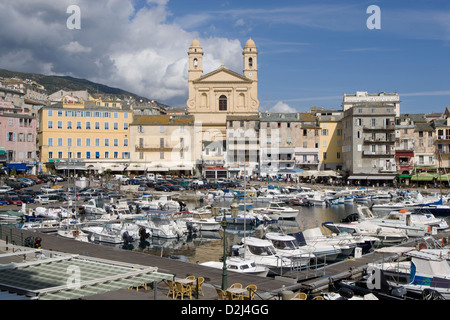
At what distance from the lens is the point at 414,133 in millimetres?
77812

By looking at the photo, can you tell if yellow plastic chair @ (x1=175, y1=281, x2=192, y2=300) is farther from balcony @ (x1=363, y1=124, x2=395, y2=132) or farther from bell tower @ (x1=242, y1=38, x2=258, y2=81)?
bell tower @ (x1=242, y1=38, x2=258, y2=81)

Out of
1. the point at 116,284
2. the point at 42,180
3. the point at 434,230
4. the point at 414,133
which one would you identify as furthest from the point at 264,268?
the point at 414,133

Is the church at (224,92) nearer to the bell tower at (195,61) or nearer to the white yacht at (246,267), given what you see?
the bell tower at (195,61)

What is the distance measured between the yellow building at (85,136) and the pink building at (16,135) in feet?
7.87

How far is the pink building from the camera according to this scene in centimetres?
7462

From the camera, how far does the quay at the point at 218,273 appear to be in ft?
52.5

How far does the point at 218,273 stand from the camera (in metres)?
19.8

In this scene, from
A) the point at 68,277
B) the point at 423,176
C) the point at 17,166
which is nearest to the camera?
the point at 68,277

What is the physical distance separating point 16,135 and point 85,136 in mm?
10843

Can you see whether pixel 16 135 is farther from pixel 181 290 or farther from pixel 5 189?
pixel 181 290

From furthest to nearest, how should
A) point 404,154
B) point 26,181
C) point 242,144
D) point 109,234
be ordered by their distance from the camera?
point 242,144 < point 404,154 < point 26,181 < point 109,234

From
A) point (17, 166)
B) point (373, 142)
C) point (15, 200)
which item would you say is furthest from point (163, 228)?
point (373, 142)

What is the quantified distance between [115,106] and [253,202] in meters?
38.1
